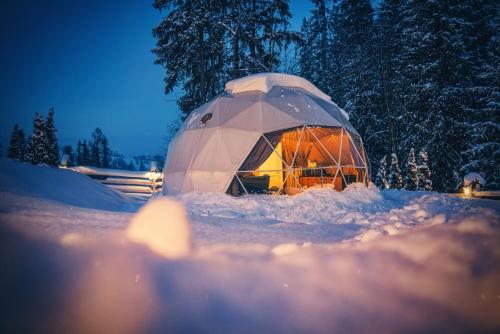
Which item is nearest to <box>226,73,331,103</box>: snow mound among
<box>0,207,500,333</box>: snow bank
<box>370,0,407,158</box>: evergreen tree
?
<box>0,207,500,333</box>: snow bank

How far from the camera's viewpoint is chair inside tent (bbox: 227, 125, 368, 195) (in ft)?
26.0

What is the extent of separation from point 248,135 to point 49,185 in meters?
5.06

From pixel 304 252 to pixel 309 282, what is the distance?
404mm

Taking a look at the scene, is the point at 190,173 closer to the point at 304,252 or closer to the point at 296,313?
the point at 304,252

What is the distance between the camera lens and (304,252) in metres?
2.07

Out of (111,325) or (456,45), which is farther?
(456,45)

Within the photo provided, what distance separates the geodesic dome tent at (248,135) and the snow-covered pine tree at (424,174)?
3.78 m

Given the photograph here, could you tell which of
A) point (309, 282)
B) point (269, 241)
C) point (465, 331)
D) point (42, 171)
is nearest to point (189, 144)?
point (42, 171)

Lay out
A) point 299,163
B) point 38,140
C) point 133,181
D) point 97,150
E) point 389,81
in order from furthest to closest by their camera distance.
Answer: point 97,150, point 38,140, point 389,81, point 299,163, point 133,181

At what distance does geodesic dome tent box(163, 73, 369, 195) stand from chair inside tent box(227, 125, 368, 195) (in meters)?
0.04

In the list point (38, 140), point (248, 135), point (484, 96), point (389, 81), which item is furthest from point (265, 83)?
point (38, 140)

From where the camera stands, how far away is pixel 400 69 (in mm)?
15430

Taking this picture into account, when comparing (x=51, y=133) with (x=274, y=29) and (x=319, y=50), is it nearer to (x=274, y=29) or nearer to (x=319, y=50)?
(x=274, y=29)

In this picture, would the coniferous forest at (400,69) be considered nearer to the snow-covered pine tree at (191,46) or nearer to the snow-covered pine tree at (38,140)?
the snow-covered pine tree at (191,46)
